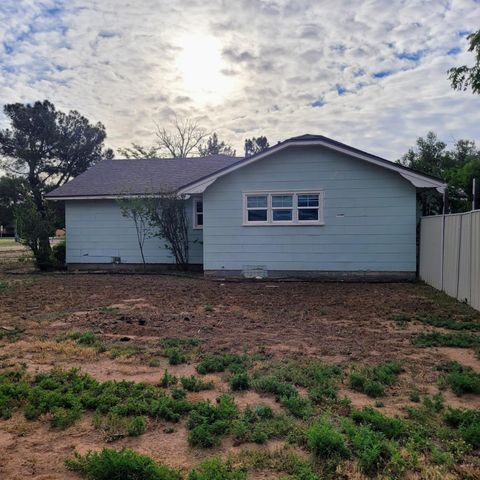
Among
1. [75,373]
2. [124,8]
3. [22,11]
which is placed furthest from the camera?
[124,8]

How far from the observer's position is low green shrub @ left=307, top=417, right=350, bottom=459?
275cm

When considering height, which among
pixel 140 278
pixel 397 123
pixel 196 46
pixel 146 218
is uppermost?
pixel 196 46

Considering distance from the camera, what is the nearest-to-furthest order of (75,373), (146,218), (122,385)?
(122,385), (75,373), (146,218)

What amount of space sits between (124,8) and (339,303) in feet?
29.3

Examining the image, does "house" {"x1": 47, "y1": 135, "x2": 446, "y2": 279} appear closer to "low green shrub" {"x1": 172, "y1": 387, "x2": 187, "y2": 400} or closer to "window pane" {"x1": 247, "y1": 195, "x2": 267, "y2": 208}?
"window pane" {"x1": 247, "y1": 195, "x2": 267, "y2": 208}

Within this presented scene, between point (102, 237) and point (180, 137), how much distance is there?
27.9m

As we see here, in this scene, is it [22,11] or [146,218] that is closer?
[22,11]

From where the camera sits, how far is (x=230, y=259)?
12.8 meters

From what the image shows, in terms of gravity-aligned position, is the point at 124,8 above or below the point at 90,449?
above

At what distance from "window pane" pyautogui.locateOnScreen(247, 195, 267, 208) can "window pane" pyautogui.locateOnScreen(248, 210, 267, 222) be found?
0.61 ft

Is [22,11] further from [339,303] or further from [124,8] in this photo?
[339,303]

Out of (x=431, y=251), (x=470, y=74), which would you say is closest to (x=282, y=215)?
(x=431, y=251)

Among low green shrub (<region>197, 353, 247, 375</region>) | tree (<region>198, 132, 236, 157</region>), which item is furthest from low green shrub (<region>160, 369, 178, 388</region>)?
tree (<region>198, 132, 236, 157</region>)

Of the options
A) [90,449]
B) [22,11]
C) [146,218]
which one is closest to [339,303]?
[90,449]
